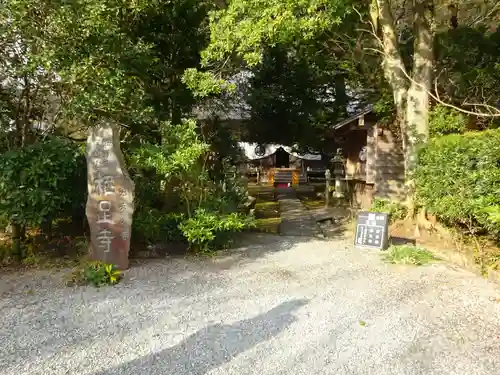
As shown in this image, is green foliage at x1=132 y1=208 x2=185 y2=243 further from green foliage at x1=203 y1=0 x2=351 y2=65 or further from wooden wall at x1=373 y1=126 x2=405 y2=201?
wooden wall at x1=373 y1=126 x2=405 y2=201

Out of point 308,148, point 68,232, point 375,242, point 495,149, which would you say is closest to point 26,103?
point 68,232

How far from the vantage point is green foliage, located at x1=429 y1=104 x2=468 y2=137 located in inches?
331

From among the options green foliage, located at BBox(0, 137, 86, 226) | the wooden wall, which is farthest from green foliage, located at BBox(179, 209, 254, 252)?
the wooden wall

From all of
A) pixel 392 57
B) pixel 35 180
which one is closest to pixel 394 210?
pixel 392 57

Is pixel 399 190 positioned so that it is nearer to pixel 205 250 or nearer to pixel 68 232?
pixel 205 250

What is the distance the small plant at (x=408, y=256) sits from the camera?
626 centimetres

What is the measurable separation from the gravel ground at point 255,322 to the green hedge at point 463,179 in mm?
1109

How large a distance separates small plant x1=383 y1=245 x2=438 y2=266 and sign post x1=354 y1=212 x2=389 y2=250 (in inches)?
15.7

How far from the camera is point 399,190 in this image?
462 inches

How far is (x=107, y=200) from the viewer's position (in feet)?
18.3

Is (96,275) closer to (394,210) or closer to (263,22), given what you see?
(263,22)

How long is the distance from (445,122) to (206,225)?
5.99 metres

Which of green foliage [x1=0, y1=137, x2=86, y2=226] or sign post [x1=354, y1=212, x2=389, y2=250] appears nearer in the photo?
green foliage [x1=0, y1=137, x2=86, y2=226]

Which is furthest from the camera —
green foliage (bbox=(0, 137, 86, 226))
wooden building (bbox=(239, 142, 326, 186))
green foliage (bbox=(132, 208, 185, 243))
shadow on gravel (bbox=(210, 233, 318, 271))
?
wooden building (bbox=(239, 142, 326, 186))
